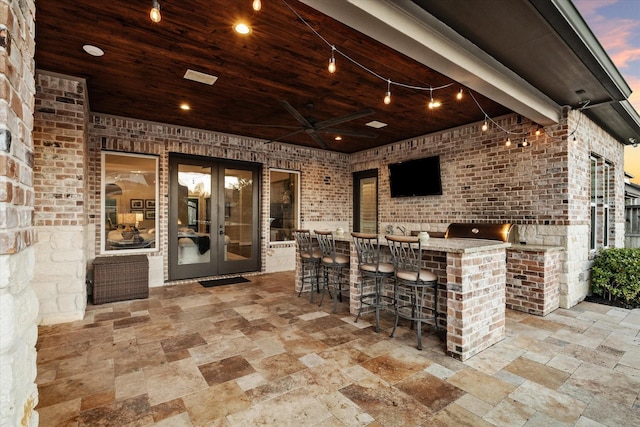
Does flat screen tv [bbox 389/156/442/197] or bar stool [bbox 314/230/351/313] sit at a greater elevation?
flat screen tv [bbox 389/156/442/197]

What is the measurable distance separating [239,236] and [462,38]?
5079 millimetres

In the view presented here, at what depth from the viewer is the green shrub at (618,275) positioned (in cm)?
440

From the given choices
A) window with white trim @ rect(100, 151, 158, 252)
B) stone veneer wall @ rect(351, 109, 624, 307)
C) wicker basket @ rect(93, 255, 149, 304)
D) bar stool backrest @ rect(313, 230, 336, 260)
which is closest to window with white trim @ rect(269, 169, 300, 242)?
window with white trim @ rect(100, 151, 158, 252)

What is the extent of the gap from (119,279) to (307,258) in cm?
275

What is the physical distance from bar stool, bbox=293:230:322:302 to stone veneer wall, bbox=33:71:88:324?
281 cm

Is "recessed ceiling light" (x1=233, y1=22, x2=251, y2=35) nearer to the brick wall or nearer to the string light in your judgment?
the string light

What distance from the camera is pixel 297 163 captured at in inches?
277

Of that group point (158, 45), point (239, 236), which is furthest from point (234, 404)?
point (239, 236)

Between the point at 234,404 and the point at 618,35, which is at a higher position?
the point at 618,35

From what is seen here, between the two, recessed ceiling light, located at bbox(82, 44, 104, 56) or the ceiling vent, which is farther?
the ceiling vent

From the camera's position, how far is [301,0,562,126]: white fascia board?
7.37ft

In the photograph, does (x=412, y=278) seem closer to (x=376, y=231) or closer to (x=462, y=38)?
(x=462, y=38)

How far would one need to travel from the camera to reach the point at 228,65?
337 centimetres

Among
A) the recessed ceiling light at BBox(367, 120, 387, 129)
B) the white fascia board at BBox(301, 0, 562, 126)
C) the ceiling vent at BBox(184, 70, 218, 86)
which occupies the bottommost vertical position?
the white fascia board at BBox(301, 0, 562, 126)
